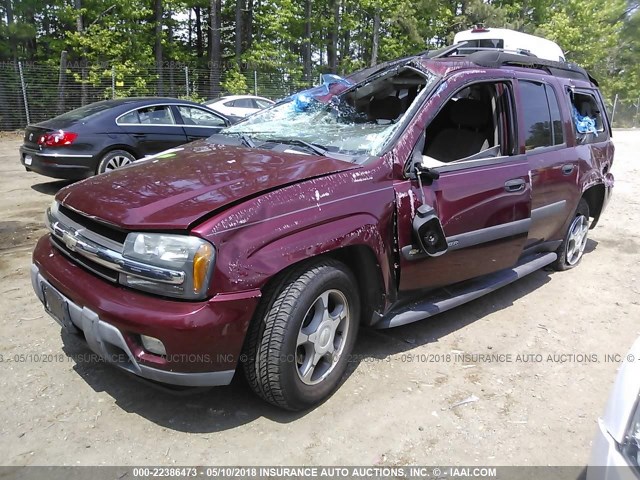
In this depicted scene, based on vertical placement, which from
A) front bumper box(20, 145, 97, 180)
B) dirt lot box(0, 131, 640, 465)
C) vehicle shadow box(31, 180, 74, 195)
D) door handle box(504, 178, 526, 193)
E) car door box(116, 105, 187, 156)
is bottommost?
dirt lot box(0, 131, 640, 465)

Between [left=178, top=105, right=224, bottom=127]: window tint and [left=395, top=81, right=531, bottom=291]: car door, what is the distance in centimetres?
596

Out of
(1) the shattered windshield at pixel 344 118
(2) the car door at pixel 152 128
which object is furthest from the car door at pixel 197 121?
(1) the shattered windshield at pixel 344 118

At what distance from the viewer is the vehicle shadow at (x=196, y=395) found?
2.64 meters

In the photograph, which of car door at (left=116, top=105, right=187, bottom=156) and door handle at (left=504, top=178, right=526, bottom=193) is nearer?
door handle at (left=504, top=178, right=526, bottom=193)

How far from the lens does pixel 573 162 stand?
4453 mm

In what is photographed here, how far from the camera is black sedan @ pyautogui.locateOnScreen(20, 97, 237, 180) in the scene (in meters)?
7.23

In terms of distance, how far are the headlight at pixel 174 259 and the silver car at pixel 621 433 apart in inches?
65.0

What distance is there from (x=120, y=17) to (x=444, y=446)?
23854 millimetres

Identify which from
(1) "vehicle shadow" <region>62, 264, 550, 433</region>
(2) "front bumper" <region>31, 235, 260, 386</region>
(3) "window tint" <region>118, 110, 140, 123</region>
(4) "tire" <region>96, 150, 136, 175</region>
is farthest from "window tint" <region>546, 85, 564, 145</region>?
(3) "window tint" <region>118, 110, 140, 123</region>

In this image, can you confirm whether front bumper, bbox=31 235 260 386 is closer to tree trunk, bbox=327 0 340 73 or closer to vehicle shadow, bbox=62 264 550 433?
vehicle shadow, bbox=62 264 550 433

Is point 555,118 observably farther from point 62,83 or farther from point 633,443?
point 62,83

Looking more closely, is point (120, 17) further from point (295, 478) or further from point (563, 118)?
point (295, 478)

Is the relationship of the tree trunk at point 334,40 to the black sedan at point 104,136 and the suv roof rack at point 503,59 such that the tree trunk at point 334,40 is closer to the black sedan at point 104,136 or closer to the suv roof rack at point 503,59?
the black sedan at point 104,136

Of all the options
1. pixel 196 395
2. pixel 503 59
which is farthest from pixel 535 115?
pixel 196 395
